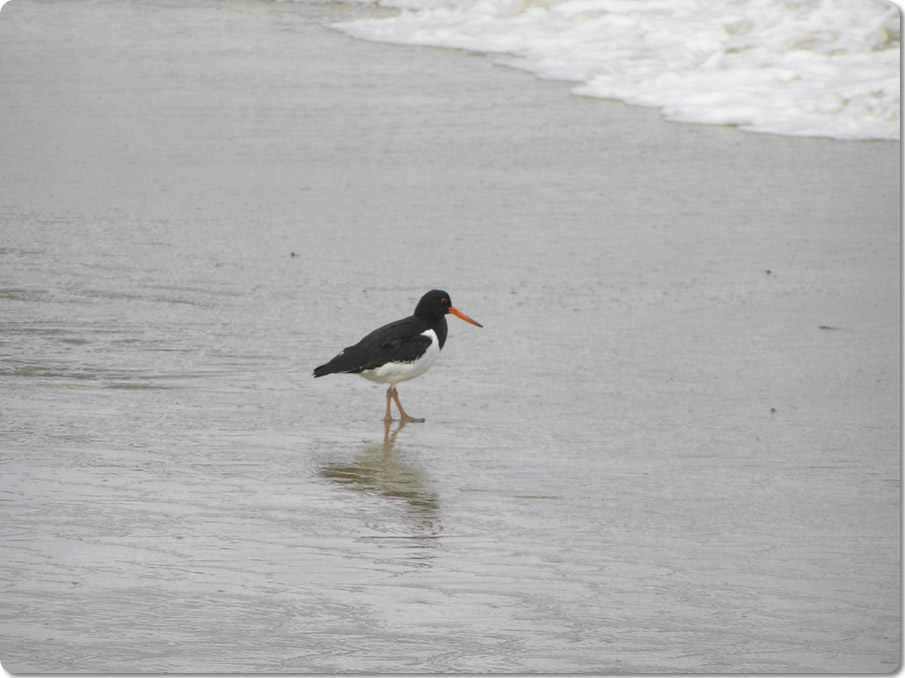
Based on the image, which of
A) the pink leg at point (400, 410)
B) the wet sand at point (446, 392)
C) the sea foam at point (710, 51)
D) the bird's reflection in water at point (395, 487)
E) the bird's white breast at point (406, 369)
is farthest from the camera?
the sea foam at point (710, 51)

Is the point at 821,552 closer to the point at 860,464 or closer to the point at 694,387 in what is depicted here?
the point at 860,464

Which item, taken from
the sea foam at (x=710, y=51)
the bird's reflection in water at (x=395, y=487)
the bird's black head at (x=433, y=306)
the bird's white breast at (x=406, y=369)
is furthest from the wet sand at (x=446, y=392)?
the sea foam at (x=710, y=51)

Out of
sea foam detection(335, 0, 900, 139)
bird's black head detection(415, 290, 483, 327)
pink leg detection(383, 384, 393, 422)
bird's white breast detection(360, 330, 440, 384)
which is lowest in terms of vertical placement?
pink leg detection(383, 384, 393, 422)

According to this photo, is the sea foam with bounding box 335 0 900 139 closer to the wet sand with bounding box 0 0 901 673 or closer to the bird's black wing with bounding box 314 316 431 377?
the wet sand with bounding box 0 0 901 673

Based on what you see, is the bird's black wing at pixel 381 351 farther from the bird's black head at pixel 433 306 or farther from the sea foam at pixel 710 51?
the sea foam at pixel 710 51

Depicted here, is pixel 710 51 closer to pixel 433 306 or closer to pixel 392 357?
pixel 433 306

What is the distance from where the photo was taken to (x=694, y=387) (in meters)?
5.87

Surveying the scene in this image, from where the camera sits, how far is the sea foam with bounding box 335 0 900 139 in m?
11.1

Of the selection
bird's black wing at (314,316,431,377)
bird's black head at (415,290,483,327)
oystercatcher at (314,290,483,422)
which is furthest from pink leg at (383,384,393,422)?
bird's black head at (415,290,483,327)

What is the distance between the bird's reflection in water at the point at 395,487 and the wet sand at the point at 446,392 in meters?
0.02

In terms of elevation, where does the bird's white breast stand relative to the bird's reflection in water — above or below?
above

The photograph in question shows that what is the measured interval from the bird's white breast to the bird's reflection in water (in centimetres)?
28

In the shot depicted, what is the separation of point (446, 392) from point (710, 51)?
8074mm

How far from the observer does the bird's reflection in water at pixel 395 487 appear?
4.32 meters
